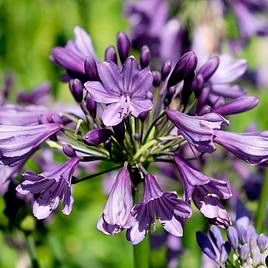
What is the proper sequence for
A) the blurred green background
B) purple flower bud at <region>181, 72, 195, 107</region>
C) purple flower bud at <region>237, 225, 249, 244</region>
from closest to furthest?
purple flower bud at <region>237, 225, 249, 244</region> < purple flower bud at <region>181, 72, 195, 107</region> < the blurred green background

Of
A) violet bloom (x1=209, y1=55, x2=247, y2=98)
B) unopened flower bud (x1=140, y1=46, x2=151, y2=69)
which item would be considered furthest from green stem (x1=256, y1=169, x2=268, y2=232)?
unopened flower bud (x1=140, y1=46, x2=151, y2=69)

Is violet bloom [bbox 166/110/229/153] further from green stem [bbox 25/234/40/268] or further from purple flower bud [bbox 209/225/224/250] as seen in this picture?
green stem [bbox 25/234/40/268]

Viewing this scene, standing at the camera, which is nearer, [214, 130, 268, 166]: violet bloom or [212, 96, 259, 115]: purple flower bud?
[214, 130, 268, 166]: violet bloom

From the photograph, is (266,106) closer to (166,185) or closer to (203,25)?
(203,25)

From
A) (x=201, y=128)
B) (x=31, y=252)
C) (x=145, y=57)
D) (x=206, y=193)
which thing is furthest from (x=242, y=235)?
(x=31, y=252)

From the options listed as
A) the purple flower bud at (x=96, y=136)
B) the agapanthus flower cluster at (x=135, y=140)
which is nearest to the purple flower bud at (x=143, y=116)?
the agapanthus flower cluster at (x=135, y=140)

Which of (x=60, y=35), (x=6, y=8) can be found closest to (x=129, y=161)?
(x=60, y=35)

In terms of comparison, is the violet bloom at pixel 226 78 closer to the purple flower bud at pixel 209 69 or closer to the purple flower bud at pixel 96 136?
the purple flower bud at pixel 209 69

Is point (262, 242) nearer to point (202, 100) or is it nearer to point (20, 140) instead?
point (202, 100)
